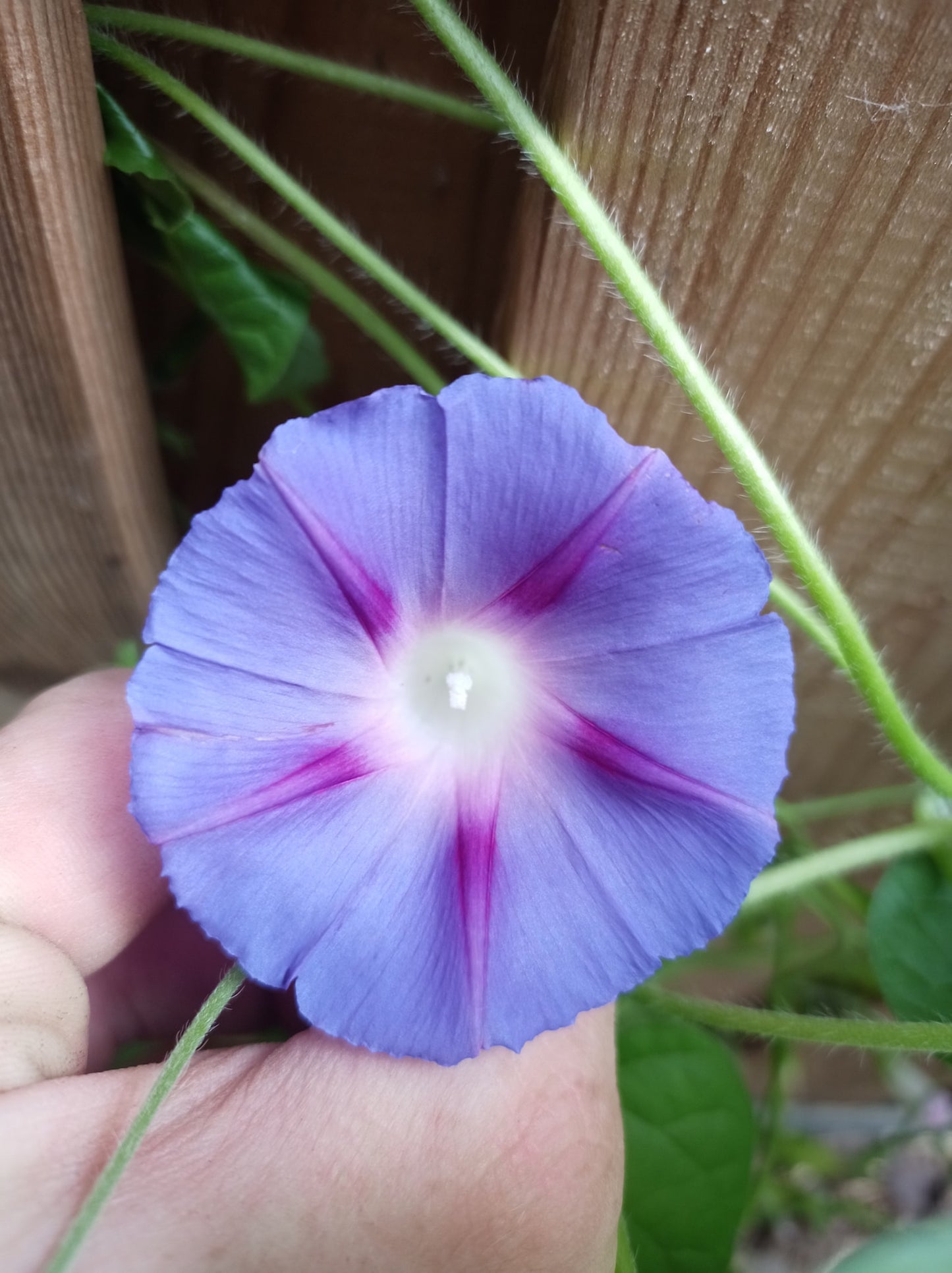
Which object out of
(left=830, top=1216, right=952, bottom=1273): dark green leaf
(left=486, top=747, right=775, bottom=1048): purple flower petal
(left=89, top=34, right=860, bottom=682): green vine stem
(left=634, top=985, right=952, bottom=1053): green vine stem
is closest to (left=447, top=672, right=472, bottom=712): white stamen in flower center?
(left=486, top=747, right=775, bottom=1048): purple flower petal

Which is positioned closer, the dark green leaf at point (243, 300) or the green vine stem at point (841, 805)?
the dark green leaf at point (243, 300)

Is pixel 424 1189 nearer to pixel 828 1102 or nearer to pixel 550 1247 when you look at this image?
pixel 550 1247

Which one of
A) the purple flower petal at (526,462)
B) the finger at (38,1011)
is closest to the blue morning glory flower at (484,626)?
the purple flower petal at (526,462)

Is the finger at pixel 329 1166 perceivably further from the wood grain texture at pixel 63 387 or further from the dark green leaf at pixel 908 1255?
the wood grain texture at pixel 63 387

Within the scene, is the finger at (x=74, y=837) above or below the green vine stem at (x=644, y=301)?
below

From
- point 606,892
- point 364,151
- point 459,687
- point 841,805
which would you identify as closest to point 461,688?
point 459,687
